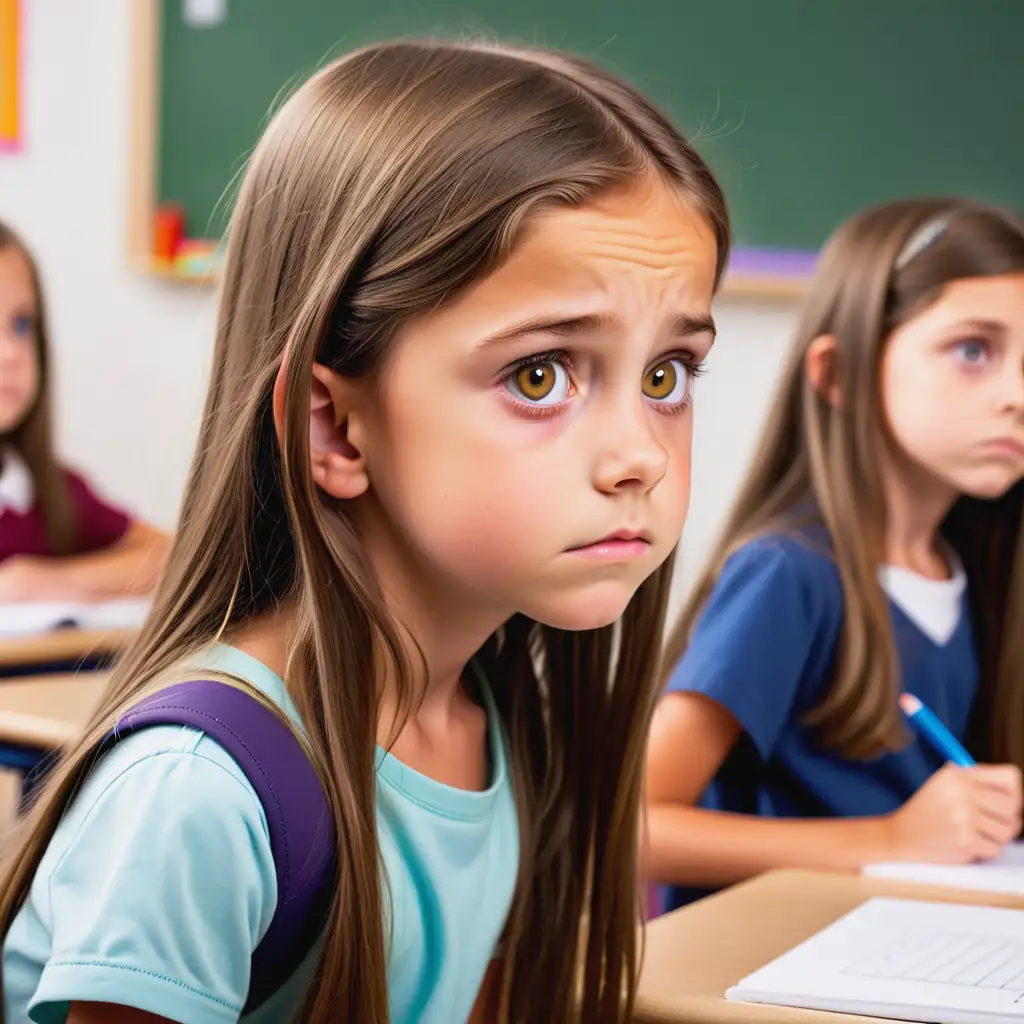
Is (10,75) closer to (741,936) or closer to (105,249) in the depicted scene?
(105,249)

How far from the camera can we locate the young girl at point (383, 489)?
Answer: 2.63ft

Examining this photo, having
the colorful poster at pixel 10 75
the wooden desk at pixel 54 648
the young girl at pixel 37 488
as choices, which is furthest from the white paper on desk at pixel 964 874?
the colorful poster at pixel 10 75

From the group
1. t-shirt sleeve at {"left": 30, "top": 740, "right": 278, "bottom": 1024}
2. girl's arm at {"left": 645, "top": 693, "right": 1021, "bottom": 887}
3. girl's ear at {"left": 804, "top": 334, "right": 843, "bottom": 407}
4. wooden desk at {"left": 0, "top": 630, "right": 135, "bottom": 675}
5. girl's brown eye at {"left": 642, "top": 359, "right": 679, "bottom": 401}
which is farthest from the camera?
wooden desk at {"left": 0, "top": 630, "right": 135, "bottom": 675}

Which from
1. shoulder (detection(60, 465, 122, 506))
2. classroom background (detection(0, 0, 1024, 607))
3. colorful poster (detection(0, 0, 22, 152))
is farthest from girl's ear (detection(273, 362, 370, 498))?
colorful poster (detection(0, 0, 22, 152))

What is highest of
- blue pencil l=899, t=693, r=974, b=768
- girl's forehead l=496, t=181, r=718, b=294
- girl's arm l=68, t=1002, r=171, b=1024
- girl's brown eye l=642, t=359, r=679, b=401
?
girl's forehead l=496, t=181, r=718, b=294

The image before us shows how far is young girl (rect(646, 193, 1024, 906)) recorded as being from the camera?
4.92 ft

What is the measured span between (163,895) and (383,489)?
0.26m

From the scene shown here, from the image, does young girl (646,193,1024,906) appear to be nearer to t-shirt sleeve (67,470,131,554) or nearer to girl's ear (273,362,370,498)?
girl's ear (273,362,370,498)

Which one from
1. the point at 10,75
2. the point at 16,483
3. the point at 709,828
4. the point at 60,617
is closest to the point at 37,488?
the point at 16,483

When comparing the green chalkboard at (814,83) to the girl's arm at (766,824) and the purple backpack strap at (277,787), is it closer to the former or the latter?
the girl's arm at (766,824)

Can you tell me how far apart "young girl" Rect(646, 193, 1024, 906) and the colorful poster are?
2.79 m

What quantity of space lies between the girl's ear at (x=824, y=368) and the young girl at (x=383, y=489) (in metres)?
0.74

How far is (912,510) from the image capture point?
172cm

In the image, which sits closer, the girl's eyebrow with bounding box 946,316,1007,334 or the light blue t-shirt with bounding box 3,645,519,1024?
the light blue t-shirt with bounding box 3,645,519,1024
